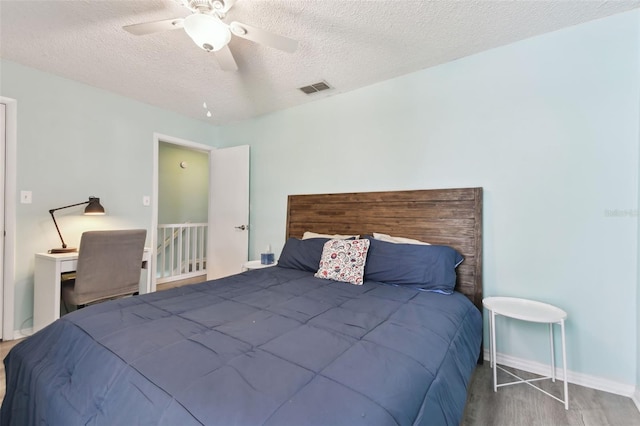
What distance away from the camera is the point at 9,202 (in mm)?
2480

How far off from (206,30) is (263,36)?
0.31m

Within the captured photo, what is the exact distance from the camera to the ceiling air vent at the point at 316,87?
109 inches

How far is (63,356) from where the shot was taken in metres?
1.21

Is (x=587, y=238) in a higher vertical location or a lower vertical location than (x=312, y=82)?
lower

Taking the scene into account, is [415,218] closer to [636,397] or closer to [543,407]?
[543,407]

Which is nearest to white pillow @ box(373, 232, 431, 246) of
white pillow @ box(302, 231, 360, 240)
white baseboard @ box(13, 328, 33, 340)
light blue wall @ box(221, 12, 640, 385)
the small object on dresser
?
white pillow @ box(302, 231, 360, 240)

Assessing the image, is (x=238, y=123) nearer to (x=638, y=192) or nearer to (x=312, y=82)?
(x=312, y=82)

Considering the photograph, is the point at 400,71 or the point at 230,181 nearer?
the point at 400,71

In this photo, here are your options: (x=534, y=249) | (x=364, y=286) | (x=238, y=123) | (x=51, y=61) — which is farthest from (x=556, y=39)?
(x=51, y=61)

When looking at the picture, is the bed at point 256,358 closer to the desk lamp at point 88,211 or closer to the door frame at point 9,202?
the desk lamp at point 88,211

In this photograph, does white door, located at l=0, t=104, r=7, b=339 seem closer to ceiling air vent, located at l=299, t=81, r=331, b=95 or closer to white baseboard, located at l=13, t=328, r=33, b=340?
white baseboard, located at l=13, t=328, r=33, b=340

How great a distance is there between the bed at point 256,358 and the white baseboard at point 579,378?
458mm

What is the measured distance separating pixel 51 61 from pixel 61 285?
1954 mm

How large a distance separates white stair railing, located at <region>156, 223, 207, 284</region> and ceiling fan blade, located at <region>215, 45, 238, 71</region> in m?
3.23
